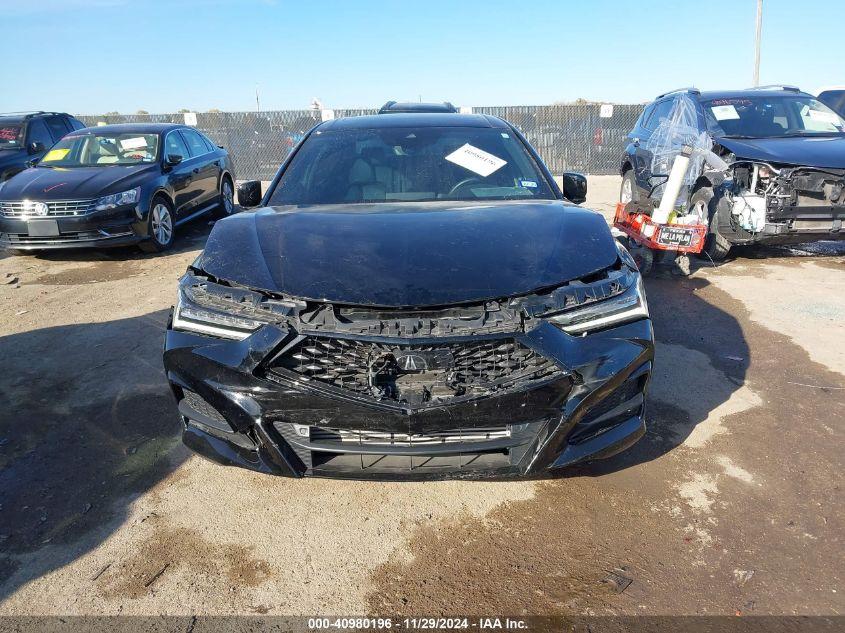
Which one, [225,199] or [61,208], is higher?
[61,208]

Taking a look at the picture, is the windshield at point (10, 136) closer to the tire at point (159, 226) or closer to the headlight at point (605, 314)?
the tire at point (159, 226)

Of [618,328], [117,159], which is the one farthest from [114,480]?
[117,159]

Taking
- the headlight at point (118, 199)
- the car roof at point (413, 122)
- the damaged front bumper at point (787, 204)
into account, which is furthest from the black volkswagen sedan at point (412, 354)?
the headlight at point (118, 199)

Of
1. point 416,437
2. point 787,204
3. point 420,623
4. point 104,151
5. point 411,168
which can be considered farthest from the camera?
point 104,151

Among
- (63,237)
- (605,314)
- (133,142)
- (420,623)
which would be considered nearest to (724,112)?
(605,314)

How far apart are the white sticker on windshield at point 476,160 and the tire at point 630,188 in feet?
19.7

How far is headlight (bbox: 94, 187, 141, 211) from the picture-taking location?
7.20 meters

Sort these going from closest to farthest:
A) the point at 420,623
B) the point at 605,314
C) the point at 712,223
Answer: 1. the point at 420,623
2. the point at 605,314
3. the point at 712,223

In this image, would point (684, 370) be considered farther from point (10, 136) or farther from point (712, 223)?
point (10, 136)

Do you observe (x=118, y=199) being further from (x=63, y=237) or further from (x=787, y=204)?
(x=787, y=204)

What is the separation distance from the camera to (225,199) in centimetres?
1020

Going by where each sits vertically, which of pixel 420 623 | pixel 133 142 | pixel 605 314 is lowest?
pixel 420 623

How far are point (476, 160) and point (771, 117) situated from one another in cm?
559

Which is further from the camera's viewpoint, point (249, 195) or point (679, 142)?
point (679, 142)
